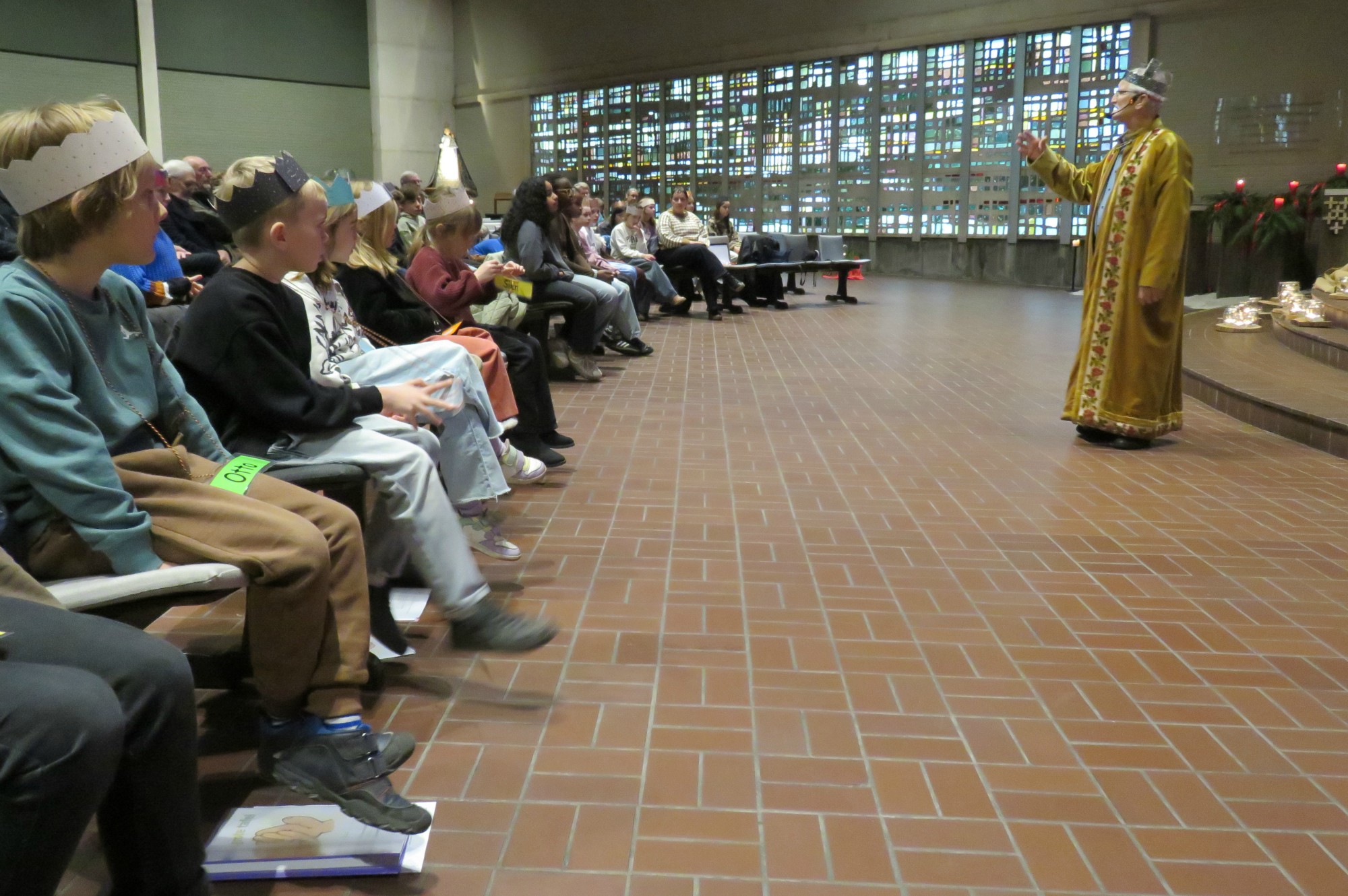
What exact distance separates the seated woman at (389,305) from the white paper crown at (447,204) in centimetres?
60

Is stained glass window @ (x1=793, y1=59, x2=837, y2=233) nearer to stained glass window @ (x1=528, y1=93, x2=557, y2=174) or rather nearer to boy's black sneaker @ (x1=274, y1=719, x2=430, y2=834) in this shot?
stained glass window @ (x1=528, y1=93, x2=557, y2=174)

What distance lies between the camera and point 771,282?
1356cm

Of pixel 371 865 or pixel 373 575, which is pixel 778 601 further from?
pixel 371 865

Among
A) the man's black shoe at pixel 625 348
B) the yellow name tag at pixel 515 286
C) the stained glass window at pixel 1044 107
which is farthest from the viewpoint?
the stained glass window at pixel 1044 107

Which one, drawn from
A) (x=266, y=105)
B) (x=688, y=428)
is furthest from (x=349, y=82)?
(x=688, y=428)

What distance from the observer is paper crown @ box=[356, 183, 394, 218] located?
4.00m

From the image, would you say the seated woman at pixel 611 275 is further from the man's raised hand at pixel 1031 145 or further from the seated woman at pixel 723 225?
the seated woman at pixel 723 225

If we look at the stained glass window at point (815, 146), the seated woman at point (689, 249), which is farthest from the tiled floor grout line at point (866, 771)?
the stained glass window at point (815, 146)

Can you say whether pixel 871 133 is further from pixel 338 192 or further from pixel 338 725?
pixel 338 725

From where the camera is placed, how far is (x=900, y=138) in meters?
18.0

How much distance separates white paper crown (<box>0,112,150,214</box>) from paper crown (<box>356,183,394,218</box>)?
1.98 m

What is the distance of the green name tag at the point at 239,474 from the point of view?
2186 millimetres

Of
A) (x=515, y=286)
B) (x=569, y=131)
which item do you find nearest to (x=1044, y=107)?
(x=569, y=131)

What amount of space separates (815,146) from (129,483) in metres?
18.2
